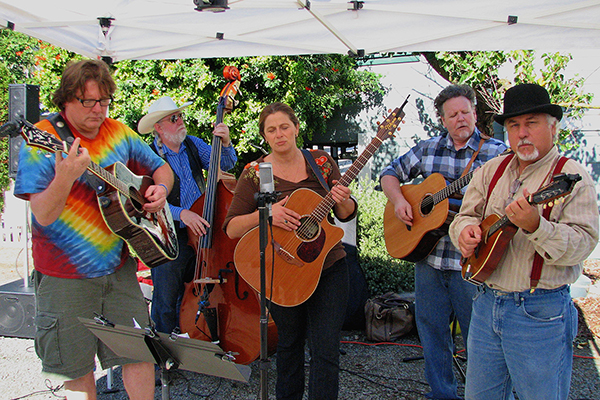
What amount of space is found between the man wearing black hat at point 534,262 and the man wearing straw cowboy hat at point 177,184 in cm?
206

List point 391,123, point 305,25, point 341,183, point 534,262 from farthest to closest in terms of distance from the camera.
Answer: point 305,25 → point 391,123 → point 341,183 → point 534,262

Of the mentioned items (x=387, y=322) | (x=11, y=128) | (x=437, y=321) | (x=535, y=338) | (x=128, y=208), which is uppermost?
(x=11, y=128)

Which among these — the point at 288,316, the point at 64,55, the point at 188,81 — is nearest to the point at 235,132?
the point at 188,81

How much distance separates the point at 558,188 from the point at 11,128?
2.18 metres

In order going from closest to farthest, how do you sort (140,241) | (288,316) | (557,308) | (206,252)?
(557,308)
(140,241)
(288,316)
(206,252)

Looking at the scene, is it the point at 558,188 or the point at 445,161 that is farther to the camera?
the point at 445,161

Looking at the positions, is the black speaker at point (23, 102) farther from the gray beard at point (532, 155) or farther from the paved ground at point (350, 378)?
the gray beard at point (532, 155)

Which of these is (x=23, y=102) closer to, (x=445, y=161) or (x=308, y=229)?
(x=308, y=229)

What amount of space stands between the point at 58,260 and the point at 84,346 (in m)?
0.45

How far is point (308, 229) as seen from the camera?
9.23ft

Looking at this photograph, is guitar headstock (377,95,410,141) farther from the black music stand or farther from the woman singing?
the black music stand

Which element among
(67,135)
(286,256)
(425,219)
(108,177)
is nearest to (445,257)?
(425,219)

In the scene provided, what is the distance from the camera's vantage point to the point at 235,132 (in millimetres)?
7574

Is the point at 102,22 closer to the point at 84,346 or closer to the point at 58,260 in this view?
the point at 58,260
